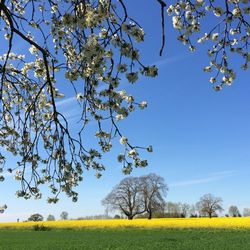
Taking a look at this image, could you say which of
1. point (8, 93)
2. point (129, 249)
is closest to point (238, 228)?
point (129, 249)

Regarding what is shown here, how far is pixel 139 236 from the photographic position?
35.0 meters

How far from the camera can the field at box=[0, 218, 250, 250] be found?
26.2 meters

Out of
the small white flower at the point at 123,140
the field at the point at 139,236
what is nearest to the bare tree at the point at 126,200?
the field at the point at 139,236

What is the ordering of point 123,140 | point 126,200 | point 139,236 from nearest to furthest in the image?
point 123,140
point 139,236
point 126,200

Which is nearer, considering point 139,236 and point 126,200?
point 139,236

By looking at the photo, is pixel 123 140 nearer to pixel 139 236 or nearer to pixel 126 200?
pixel 139 236

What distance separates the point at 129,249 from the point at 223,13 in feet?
65.3

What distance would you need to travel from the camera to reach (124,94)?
4699 millimetres

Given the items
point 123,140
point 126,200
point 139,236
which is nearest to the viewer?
point 123,140

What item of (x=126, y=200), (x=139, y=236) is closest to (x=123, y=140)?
(x=139, y=236)

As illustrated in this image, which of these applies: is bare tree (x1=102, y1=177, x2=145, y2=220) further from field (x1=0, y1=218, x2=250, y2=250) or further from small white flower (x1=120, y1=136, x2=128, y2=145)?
small white flower (x1=120, y1=136, x2=128, y2=145)

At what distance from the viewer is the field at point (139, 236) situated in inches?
1032

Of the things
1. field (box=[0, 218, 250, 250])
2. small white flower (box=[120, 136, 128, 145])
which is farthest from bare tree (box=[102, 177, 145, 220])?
small white flower (box=[120, 136, 128, 145])

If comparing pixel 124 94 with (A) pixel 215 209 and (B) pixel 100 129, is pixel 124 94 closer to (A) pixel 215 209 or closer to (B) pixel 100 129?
(B) pixel 100 129
